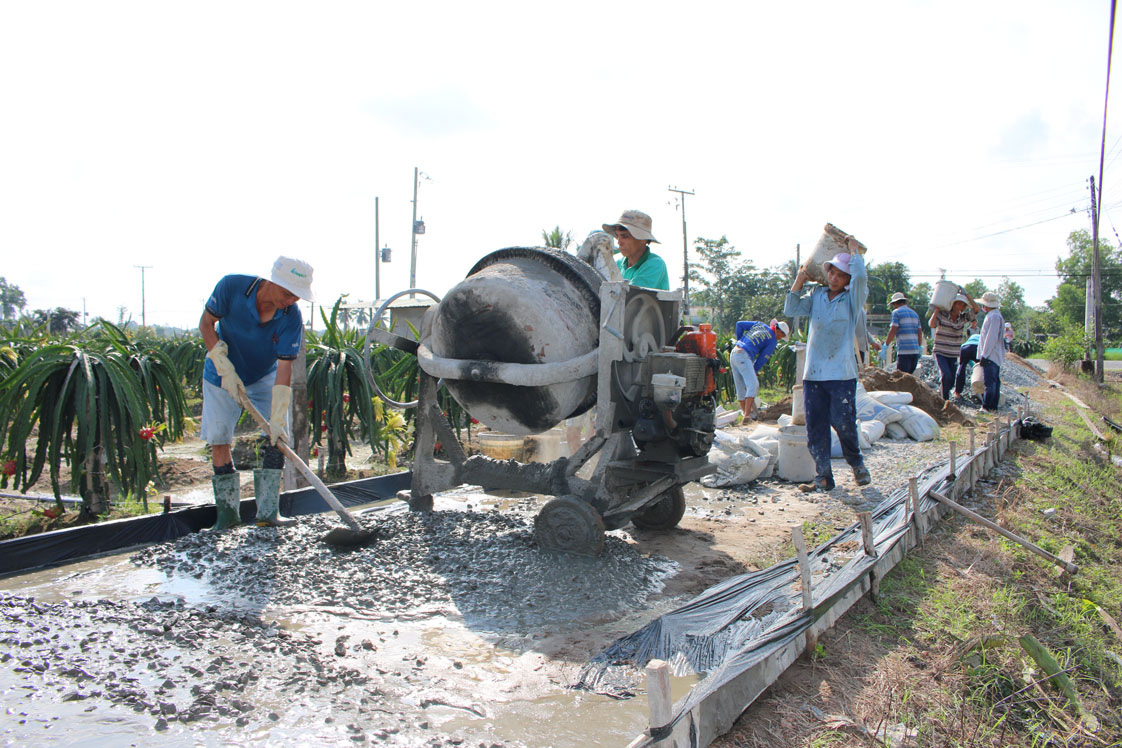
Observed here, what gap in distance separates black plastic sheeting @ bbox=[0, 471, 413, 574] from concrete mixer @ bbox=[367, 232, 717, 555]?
42.5 inches

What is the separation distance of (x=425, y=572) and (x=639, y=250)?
2.44 meters

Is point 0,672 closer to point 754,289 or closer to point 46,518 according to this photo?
point 46,518

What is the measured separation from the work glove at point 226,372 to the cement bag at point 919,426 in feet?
22.2

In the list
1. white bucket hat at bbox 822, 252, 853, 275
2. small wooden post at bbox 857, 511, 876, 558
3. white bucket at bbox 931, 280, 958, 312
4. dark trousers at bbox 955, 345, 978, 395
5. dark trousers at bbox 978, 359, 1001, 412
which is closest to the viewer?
small wooden post at bbox 857, 511, 876, 558

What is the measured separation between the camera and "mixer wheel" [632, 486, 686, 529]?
4.18 metres

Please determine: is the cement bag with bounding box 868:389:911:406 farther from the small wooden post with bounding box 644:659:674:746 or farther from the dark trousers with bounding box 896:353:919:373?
the small wooden post with bounding box 644:659:674:746

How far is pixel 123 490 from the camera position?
4391mm

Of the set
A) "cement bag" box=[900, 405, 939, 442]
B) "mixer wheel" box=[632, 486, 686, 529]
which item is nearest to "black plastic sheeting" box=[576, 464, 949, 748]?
"mixer wheel" box=[632, 486, 686, 529]

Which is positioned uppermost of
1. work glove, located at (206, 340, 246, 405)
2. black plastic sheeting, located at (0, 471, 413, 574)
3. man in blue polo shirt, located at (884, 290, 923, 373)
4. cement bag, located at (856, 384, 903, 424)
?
man in blue polo shirt, located at (884, 290, 923, 373)

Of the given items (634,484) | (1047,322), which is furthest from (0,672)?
(1047,322)

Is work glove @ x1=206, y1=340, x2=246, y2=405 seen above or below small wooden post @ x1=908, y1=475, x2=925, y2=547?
above

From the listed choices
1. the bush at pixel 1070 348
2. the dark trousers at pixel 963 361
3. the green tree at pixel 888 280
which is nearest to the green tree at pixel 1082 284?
the green tree at pixel 888 280

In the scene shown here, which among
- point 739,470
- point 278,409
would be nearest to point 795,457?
point 739,470

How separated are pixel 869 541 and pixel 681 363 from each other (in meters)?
1.28
